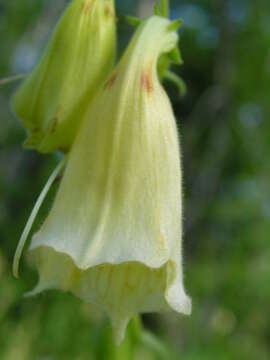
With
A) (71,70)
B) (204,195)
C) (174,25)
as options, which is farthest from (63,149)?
(204,195)

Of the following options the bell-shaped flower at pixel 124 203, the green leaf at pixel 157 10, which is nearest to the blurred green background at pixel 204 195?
the bell-shaped flower at pixel 124 203

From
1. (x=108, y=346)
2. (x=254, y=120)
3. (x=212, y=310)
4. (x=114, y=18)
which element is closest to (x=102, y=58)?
(x=114, y=18)

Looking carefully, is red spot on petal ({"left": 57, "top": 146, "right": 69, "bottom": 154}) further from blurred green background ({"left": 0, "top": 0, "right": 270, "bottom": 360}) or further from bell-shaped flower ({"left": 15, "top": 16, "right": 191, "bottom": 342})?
blurred green background ({"left": 0, "top": 0, "right": 270, "bottom": 360})

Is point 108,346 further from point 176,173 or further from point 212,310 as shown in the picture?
point 212,310

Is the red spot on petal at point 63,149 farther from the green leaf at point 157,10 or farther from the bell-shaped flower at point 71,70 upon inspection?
→ the green leaf at point 157,10

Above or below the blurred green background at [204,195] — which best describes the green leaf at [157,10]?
above

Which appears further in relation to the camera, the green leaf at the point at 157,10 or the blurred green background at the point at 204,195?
the blurred green background at the point at 204,195

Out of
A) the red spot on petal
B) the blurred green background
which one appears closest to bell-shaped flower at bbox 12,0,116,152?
the red spot on petal
